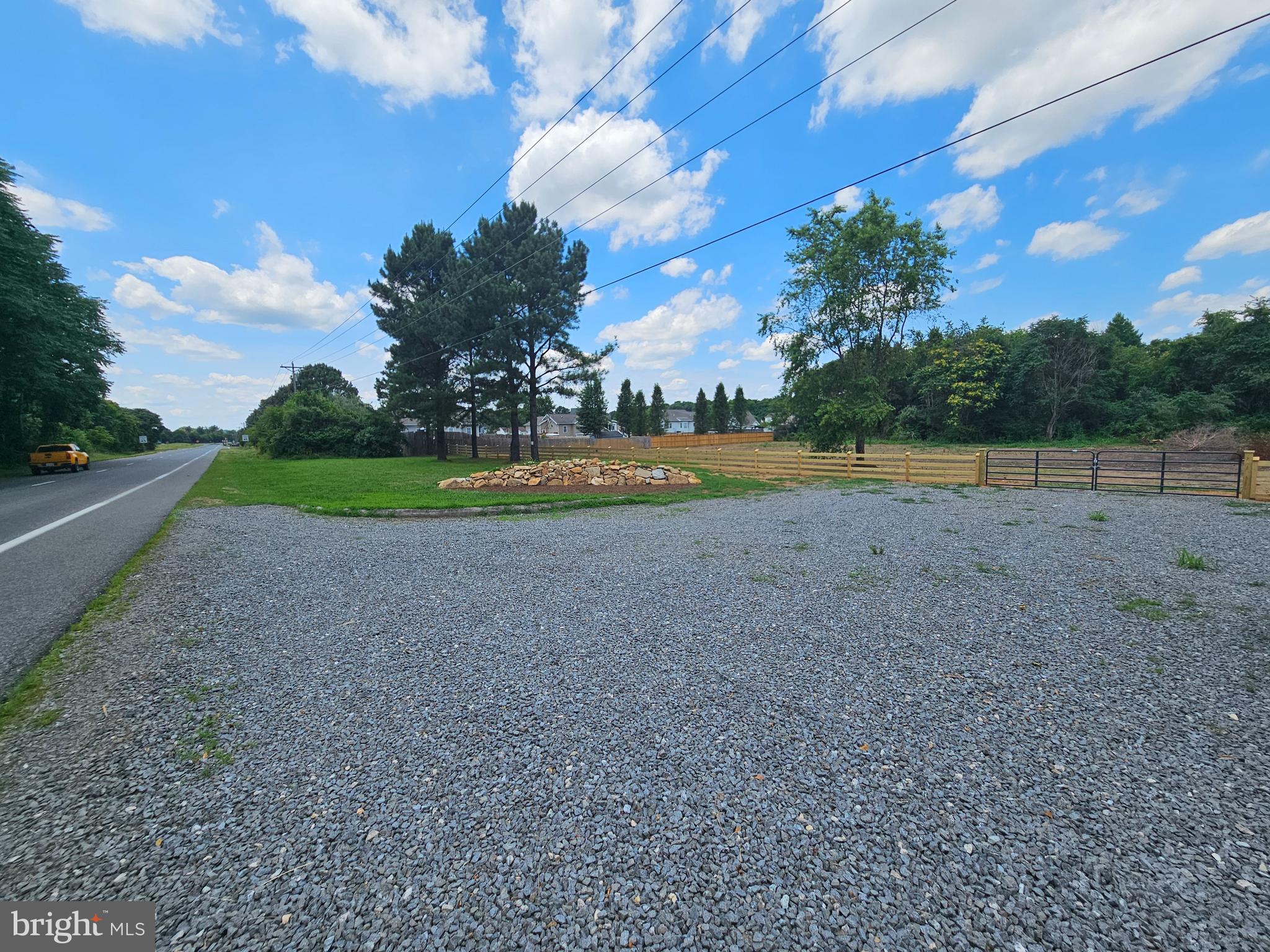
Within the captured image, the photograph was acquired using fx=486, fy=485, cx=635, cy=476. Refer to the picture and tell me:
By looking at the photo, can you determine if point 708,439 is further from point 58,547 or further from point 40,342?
point 58,547

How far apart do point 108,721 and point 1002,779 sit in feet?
15.6

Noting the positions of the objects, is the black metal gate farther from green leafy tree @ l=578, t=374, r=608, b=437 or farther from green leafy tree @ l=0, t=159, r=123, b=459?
green leafy tree @ l=578, t=374, r=608, b=437

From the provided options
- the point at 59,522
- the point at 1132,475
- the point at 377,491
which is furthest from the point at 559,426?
the point at 59,522

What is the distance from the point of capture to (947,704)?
298 centimetres

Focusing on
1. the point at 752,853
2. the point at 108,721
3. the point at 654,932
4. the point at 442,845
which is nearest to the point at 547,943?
the point at 654,932

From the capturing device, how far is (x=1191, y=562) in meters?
5.65

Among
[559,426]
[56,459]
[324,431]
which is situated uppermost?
[559,426]

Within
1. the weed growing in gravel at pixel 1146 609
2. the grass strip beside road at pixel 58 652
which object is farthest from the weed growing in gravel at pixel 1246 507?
the grass strip beside road at pixel 58 652

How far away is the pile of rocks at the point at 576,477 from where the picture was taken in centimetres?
1490

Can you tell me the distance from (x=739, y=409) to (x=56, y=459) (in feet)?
205

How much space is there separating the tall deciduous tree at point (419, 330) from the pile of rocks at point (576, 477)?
38.1 ft

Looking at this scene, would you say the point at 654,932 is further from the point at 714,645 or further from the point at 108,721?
the point at 108,721

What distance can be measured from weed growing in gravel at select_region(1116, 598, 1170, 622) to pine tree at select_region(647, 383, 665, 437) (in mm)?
59770

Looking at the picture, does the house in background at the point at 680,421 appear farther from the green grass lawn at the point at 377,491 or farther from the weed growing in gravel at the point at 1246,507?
the weed growing in gravel at the point at 1246,507
